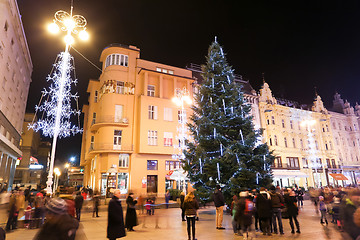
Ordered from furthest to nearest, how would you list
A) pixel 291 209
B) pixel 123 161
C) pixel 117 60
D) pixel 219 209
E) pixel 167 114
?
pixel 167 114 < pixel 117 60 < pixel 123 161 < pixel 219 209 < pixel 291 209

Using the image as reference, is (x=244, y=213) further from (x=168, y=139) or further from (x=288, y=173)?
(x=288, y=173)

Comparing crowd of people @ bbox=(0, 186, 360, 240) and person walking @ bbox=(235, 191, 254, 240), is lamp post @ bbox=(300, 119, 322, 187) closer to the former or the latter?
crowd of people @ bbox=(0, 186, 360, 240)

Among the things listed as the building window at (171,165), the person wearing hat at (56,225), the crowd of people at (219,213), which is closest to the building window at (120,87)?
the building window at (171,165)

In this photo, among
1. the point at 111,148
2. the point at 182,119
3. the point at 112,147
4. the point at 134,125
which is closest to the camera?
the point at 182,119

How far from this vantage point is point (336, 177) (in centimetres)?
Answer: 4156

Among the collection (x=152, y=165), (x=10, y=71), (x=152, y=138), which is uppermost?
(x=10, y=71)

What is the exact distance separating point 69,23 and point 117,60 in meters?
18.9

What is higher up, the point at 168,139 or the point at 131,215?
the point at 168,139

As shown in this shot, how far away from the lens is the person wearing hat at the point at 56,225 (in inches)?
127

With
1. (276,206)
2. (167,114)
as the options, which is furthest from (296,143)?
(276,206)

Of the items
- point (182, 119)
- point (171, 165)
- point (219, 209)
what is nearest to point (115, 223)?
point (219, 209)

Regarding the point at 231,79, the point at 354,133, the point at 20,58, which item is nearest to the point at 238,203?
the point at 231,79

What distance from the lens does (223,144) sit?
1462cm

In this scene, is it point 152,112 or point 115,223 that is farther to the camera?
point 152,112
